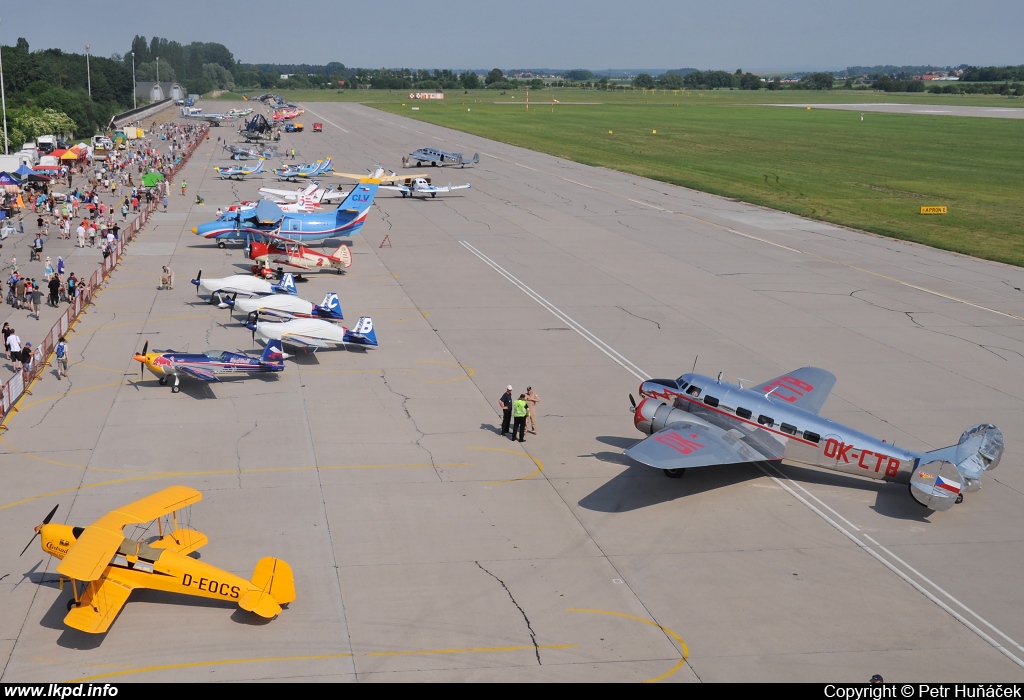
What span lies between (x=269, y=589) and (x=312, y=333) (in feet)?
56.6

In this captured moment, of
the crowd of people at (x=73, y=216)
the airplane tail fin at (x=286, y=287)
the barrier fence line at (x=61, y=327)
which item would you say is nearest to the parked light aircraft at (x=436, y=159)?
the crowd of people at (x=73, y=216)

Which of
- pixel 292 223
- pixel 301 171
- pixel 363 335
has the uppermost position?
pixel 301 171

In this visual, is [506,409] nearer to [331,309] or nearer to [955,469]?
[331,309]

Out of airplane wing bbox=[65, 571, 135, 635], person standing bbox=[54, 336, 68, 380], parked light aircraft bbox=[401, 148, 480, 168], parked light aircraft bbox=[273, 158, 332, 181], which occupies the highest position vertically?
parked light aircraft bbox=[401, 148, 480, 168]

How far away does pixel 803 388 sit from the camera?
28.0 m

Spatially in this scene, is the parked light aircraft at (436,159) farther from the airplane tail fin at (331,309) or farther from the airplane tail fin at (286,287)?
the airplane tail fin at (331,309)

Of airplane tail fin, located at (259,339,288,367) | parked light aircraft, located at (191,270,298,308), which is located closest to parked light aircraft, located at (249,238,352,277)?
parked light aircraft, located at (191,270,298,308)

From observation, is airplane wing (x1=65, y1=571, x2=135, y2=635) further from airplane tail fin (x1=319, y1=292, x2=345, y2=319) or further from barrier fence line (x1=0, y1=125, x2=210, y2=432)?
airplane tail fin (x1=319, y1=292, x2=345, y2=319)

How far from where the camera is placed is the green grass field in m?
69.8

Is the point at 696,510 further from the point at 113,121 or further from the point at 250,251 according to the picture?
the point at 113,121

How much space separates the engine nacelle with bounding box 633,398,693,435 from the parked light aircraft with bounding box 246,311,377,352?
12.5 meters

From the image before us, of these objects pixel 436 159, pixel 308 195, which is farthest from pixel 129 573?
pixel 436 159

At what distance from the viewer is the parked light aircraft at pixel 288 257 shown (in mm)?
46094

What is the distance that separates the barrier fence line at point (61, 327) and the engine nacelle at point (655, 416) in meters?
18.4
